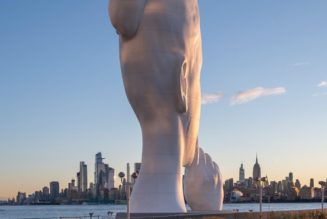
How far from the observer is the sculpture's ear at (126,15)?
22.0m

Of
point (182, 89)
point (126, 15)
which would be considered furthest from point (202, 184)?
point (126, 15)

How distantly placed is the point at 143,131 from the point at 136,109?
83 cm

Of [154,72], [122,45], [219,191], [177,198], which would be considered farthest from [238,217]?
[122,45]

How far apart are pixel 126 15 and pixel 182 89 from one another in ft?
11.1

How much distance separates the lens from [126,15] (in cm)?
2225

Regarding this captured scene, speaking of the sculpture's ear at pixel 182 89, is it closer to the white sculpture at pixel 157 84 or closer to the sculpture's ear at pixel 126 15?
the white sculpture at pixel 157 84

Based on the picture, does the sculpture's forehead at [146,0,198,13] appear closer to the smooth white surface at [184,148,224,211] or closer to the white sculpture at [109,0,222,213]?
the white sculpture at [109,0,222,213]

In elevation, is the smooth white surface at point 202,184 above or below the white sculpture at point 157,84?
below

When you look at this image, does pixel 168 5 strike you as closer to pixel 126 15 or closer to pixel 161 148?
pixel 126 15

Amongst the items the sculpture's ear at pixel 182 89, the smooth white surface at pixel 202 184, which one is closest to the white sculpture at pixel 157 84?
the sculpture's ear at pixel 182 89

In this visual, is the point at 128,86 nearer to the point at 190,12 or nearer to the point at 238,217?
the point at 190,12

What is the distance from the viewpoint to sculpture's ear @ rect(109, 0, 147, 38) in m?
22.0

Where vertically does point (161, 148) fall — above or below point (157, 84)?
below

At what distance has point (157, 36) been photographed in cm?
2269
